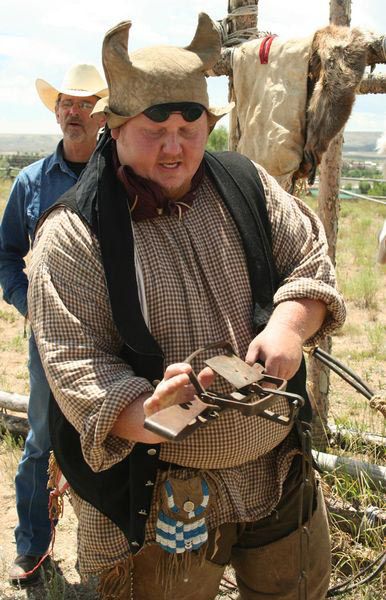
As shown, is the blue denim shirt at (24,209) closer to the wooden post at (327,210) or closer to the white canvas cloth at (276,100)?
the white canvas cloth at (276,100)

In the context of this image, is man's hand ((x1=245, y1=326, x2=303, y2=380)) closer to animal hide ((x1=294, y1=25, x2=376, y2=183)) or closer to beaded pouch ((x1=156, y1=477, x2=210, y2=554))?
beaded pouch ((x1=156, y1=477, x2=210, y2=554))

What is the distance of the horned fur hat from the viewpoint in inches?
82.0

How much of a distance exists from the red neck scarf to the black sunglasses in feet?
0.60

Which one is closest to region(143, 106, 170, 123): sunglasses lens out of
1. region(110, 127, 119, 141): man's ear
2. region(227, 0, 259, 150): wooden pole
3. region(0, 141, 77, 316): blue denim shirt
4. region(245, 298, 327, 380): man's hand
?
region(110, 127, 119, 141): man's ear

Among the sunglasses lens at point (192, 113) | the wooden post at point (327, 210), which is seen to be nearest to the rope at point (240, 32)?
the wooden post at point (327, 210)

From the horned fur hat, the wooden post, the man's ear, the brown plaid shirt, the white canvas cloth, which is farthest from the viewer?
the wooden post

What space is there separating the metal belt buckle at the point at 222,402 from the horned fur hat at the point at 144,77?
0.80 meters

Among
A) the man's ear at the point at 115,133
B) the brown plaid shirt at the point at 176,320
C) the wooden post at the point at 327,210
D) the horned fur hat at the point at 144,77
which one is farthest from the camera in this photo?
the wooden post at the point at 327,210

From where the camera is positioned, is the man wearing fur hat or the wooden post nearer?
the man wearing fur hat

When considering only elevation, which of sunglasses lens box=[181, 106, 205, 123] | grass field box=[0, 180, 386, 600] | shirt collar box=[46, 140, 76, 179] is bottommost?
grass field box=[0, 180, 386, 600]

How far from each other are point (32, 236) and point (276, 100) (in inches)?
51.8

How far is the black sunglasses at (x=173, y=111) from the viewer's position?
209 cm

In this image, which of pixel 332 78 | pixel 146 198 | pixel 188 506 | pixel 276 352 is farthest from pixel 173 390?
pixel 332 78

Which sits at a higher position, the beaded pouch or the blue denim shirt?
the blue denim shirt
